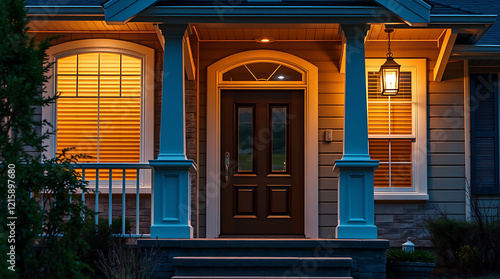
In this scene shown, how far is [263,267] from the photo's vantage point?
638cm

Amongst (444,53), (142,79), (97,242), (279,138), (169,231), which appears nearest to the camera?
(97,242)

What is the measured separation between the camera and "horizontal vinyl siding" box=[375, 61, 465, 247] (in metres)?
8.47

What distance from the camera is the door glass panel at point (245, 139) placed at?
8625 mm

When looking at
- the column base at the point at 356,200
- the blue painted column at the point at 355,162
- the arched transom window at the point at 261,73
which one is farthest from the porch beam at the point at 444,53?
the column base at the point at 356,200

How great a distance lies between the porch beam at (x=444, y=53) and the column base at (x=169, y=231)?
3903 mm

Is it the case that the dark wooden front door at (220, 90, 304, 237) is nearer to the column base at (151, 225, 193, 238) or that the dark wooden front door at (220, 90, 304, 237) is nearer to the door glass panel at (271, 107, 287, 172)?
the door glass panel at (271, 107, 287, 172)

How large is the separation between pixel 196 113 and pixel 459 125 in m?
3.48

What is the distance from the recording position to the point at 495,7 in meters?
9.38

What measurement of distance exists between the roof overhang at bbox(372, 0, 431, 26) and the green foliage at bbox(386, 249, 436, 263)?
8.09ft

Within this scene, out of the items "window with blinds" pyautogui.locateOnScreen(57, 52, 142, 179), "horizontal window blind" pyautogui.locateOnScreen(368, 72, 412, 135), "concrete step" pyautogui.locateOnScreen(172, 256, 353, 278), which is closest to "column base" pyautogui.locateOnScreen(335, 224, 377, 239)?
"concrete step" pyautogui.locateOnScreen(172, 256, 353, 278)

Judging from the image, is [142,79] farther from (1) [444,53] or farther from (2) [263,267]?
(1) [444,53]

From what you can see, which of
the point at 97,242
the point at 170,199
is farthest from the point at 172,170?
the point at 97,242

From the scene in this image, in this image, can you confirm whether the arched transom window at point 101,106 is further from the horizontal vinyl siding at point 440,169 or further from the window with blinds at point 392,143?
the horizontal vinyl siding at point 440,169

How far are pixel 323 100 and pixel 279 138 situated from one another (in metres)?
0.77
